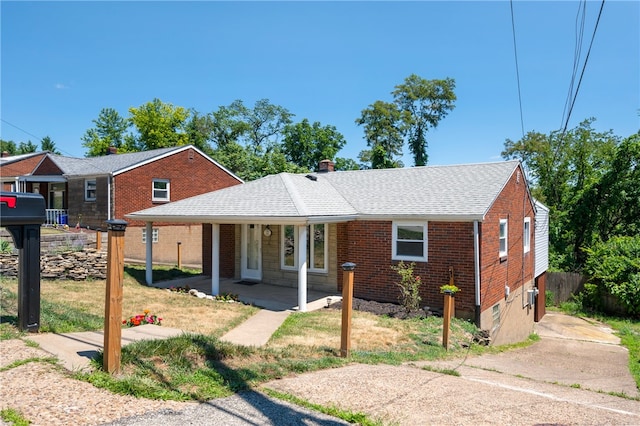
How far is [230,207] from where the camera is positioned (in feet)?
45.1

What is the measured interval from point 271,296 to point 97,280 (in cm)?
640

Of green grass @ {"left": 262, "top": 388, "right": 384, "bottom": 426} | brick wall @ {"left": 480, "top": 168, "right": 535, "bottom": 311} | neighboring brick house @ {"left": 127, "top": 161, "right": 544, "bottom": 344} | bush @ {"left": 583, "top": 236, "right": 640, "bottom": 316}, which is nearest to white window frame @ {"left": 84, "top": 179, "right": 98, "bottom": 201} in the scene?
neighboring brick house @ {"left": 127, "top": 161, "right": 544, "bottom": 344}

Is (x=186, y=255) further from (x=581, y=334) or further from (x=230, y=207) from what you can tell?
(x=581, y=334)

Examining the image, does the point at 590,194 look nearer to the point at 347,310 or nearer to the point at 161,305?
the point at 347,310

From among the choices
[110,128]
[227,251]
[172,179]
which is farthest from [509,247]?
[110,128]

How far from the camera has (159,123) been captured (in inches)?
1923

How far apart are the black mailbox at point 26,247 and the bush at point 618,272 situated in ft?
71.3

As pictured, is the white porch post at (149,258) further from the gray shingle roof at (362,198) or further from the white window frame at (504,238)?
the white window frame at (504,238)

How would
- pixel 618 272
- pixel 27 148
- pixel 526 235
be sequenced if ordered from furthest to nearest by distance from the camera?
pixel 27 148 → pixel 618 272 → pixel 526 235

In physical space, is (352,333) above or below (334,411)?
below

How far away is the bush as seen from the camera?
63.3 feet

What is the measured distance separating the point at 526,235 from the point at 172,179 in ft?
60.4

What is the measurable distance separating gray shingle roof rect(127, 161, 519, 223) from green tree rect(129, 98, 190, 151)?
120 feet

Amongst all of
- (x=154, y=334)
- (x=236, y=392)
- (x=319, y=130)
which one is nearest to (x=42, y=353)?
(x=154, y=334)
